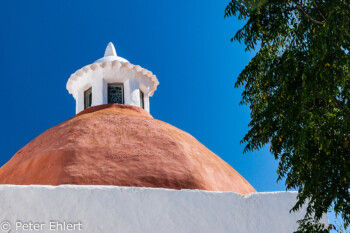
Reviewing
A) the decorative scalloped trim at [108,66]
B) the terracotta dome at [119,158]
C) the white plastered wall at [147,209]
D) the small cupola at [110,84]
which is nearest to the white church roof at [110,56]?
the small cupola at [110,84]

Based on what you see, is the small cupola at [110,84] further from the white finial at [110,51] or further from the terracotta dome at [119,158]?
the terracotta dome at [119,158]

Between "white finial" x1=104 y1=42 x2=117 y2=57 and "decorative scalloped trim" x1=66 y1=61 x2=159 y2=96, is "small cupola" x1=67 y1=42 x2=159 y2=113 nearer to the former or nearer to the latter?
"decorative scalloped trim" x1=66 y1=61 x2=159 y2=96

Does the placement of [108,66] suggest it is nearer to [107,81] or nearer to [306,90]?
[107,81]

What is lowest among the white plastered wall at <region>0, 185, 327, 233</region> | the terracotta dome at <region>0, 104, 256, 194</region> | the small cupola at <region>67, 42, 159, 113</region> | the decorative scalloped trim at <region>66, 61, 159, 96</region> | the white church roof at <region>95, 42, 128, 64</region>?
the white plastered wall at <region>0, 185, 327, 233</region>

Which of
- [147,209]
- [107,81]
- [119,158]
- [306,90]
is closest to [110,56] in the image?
[107,81]

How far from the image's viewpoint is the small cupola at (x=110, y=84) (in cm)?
961

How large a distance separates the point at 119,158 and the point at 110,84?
12.0 feet

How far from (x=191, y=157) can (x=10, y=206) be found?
3010 mm

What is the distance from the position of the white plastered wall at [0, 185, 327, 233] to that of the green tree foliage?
3.54ft

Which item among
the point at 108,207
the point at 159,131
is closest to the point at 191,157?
the point at 159,131

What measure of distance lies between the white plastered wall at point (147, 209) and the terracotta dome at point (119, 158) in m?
0.39

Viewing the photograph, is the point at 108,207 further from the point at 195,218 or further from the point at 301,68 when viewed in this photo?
the point at 301,68

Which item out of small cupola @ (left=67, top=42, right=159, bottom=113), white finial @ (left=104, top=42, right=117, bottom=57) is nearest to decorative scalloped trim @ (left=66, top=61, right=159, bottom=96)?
small cupola @ (left=67, top=42, right=159, bottom=113)

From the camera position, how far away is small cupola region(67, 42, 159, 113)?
9.61m
